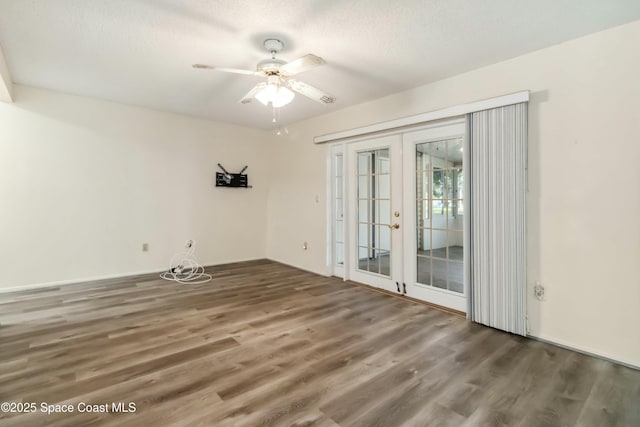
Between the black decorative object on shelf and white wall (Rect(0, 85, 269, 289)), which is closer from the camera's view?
white wall (Rect(0, 85, 269, 289))

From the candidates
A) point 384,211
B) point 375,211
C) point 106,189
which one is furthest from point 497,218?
point 106,189

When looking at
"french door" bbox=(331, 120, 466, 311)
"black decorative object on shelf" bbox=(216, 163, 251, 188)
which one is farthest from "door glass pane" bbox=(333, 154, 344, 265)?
"black decorative object on shelf" bbox=(216, 163, 251, 188)

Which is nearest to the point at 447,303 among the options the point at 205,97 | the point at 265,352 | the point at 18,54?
the point at 265,352

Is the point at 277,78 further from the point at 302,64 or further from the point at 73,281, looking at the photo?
the point at 73,281

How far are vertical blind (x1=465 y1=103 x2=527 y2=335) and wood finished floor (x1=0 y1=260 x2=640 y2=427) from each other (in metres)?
0.26

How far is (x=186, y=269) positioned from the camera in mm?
5168

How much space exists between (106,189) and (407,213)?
169 inches

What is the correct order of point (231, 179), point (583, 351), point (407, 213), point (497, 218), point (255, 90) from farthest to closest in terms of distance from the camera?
point (231, 179), point (407, 213), point (497, 218), point (255, 90), point (583, 351)

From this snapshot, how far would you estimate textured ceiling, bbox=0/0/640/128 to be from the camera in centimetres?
219

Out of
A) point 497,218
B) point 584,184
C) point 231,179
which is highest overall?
point 231,179

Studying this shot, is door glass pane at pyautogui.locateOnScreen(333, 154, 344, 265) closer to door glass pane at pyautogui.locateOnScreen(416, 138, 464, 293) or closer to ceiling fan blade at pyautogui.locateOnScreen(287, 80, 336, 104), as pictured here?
door glass pane at pyautogui.locateOnScreen(416, 138, 464, 293)

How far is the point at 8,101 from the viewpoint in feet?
12.5

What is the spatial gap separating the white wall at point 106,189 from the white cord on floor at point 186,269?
0.12 metres

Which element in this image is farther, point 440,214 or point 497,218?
point 440,214
